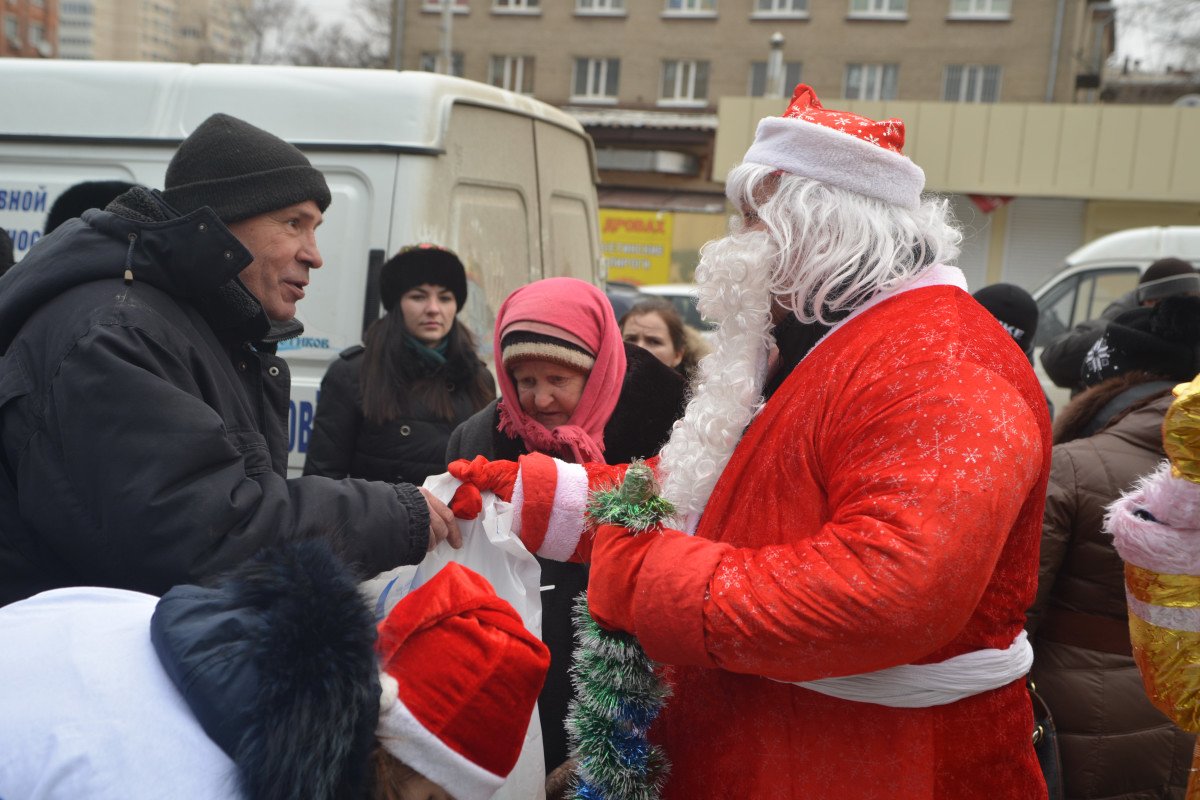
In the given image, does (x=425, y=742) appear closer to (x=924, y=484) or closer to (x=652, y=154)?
(x=924, y=484)

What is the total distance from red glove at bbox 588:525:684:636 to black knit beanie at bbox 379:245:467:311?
2.69 meters

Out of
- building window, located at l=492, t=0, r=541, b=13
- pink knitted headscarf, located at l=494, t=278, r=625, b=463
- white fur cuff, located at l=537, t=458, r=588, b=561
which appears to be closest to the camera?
white fur cuff, located at l=537, t=458, r=588, b=561

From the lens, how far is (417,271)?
4.07m

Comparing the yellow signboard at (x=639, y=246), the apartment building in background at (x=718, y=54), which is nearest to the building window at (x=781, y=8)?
the apartment building in background at (x=718, y=54)

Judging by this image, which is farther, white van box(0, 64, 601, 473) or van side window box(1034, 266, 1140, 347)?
van side window box(1034, 266, 1140, 347)

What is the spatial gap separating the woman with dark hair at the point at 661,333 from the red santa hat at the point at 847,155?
2.73m

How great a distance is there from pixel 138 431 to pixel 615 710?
891 mm

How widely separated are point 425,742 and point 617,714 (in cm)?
54

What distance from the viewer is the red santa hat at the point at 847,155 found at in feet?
5.29

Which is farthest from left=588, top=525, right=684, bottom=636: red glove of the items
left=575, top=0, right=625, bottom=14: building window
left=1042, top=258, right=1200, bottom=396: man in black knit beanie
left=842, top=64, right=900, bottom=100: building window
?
A: left=575, top=0, right=625, bottom=14: building window

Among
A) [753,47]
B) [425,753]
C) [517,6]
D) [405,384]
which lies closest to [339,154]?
[405,384]

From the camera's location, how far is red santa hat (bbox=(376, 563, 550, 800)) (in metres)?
1.16

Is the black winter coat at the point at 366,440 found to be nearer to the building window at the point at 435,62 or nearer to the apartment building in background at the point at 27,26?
the building window at the point at 435,62

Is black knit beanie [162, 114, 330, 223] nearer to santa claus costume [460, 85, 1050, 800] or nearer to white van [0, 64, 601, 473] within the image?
santa claus costume [460, 85, 1050, 800]
